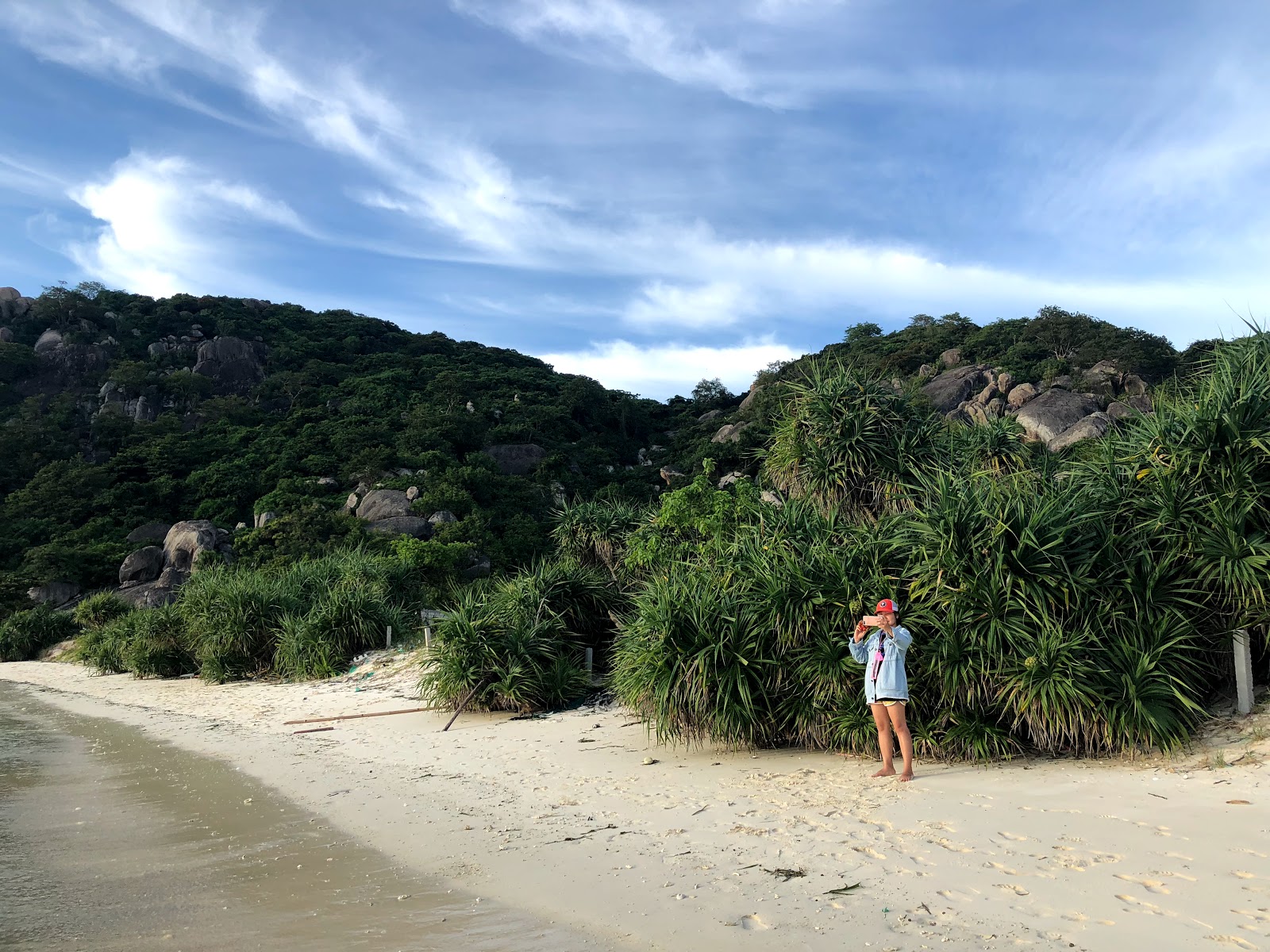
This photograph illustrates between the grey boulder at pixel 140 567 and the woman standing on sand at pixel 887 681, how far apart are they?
44.7 metres

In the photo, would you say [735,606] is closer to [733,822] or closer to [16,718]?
[733,822]

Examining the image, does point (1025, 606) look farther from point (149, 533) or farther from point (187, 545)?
point (149, 533)

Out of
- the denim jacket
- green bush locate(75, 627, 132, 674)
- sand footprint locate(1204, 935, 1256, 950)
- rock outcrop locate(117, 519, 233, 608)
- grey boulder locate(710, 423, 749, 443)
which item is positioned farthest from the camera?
grey boulder locate(710, 423, 749, 443)

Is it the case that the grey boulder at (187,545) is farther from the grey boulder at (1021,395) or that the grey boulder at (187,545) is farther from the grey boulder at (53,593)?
the grey boulder at (1021,395)

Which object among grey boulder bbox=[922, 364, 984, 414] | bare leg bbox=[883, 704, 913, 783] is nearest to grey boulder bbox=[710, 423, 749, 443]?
grey boulder bbox=[922, 364, 984, 414]

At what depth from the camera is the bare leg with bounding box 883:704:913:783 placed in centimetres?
679

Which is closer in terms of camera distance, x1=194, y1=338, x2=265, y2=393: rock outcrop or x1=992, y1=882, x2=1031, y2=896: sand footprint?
x1=992, y1=882, x2=1031, y2=896: sand footprint

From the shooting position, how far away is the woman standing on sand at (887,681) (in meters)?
6.88

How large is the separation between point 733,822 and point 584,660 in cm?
708

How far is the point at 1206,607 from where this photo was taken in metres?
7.43

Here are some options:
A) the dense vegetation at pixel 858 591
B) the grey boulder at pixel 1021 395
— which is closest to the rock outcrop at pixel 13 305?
the dense vegetation at pixel 858 591

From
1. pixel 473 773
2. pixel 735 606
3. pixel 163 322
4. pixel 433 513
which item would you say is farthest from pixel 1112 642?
pixel 163 322

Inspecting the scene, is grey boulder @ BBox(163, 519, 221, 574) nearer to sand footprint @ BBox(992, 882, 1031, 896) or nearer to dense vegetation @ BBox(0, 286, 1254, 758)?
dense vegetation @ BBox(0, 286, 1254, 758)

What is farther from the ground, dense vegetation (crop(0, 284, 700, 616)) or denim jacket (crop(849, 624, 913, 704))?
dense vegetation (crop(0, 284, 700, 616))
